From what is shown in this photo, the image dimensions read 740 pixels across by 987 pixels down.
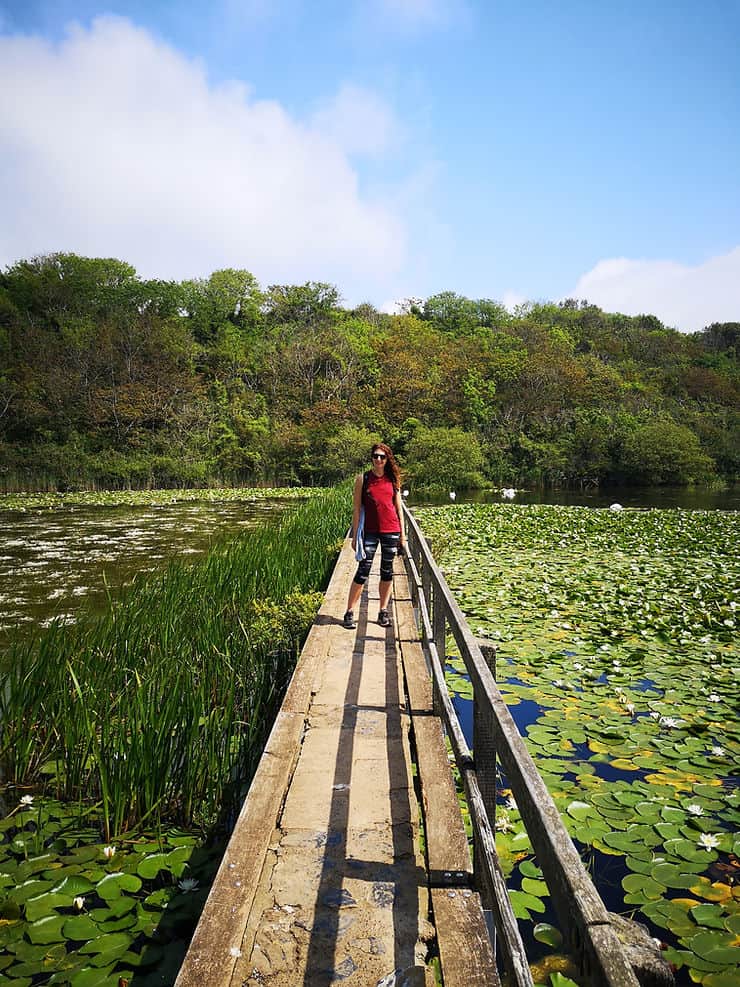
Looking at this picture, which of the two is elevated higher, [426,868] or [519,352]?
[519,352]

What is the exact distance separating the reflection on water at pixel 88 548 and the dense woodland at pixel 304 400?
11070 mm

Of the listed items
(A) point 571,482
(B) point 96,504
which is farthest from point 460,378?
(B) point 96,504

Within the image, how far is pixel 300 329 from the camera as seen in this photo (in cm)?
4569

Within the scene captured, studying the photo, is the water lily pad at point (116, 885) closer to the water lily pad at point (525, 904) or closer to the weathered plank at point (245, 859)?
the weathered plank at point (245, 859)

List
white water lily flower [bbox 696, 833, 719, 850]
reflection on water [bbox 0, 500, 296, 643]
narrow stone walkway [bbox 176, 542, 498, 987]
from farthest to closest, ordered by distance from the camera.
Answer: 1. reflection on water [bbox 0, 500, 296, 643]
2. white water lily flower [bbox 696, 833, 719, 850]
3. narrow stone walkway [bbox 176, 542, 498, 987]

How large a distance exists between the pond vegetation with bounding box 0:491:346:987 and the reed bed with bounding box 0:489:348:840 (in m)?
0.01

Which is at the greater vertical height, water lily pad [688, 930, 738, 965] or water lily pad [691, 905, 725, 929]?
water lily pad [691, 905, 725, 929]

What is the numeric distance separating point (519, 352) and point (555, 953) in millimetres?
42255

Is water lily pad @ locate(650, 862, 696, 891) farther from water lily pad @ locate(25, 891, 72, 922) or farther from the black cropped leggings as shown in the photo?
the black cropped leggings

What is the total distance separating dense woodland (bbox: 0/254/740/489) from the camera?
3169 cm

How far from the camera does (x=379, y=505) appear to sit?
214 inches

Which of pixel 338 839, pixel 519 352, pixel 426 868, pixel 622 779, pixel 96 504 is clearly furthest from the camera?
pixel 519 352

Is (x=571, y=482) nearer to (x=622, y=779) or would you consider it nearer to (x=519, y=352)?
(x=519, y=352)

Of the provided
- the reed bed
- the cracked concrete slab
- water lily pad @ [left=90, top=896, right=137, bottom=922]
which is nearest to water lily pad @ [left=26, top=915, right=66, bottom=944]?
water lily pad @ [left=90, top=896, right=137, bottom=922]
